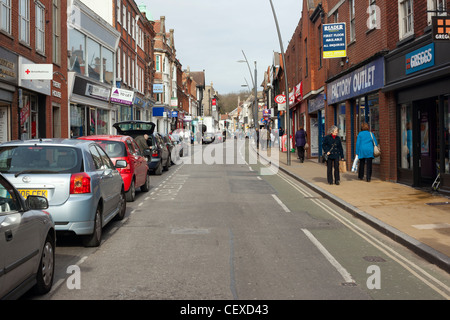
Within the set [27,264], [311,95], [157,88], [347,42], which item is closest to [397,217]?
[27,264]

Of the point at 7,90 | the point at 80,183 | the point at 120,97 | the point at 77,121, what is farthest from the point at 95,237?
the point at 120,97

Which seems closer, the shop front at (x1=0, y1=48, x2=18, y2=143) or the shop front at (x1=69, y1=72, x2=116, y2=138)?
the shop front at (x1=0, y1=48, x2=18, y2=143)

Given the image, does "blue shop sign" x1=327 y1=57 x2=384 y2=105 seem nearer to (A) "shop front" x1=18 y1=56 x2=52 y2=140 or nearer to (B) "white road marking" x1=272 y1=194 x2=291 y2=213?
(B) "white road marking" x1=272 y1=194 x2=291 y2=213

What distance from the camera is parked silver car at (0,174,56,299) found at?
13.4 ft

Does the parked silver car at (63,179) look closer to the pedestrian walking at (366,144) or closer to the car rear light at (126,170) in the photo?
the car rear light at (126,170)

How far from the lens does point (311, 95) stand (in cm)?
2673

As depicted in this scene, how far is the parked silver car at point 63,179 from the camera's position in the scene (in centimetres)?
677

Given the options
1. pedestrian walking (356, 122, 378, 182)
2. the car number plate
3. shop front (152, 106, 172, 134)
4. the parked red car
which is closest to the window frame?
pedestrian walking (356, 122, 378, 182)

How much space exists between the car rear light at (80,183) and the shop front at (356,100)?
1111 centimetres

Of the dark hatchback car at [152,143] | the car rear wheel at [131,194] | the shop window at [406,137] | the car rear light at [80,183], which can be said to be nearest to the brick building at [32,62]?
the dark hatchback car at [152,143]

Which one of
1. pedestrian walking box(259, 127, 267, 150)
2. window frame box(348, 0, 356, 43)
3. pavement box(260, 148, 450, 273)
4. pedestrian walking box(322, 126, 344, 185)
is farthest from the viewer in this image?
pedestrian walking box(259, 127, 267, 150)

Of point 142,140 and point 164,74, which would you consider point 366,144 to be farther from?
point 164,74

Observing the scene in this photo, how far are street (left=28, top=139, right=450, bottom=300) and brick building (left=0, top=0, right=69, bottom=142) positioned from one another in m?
8.02

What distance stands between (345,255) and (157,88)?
45.5m
